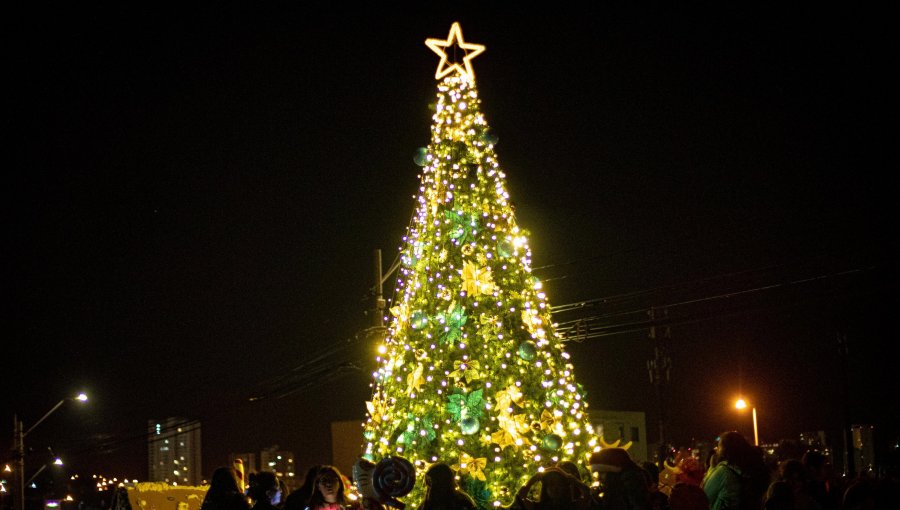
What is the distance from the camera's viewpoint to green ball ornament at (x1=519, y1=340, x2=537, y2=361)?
10695 millimetres

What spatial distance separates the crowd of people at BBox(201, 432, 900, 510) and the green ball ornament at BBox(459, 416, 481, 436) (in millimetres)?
1920

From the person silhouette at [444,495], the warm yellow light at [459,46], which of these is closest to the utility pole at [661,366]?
the warm yellow light at [459,46]

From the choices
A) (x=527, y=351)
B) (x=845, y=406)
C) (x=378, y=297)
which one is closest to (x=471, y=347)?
(x=527, y=351)

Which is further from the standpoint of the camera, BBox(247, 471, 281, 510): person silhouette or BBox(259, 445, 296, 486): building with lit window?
BBox(259, 445, 296, 486): building with lit window

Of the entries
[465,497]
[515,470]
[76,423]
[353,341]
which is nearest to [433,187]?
[515,470]

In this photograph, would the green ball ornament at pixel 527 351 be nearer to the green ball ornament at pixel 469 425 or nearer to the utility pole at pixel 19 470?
the green ball ornament at pixel 469 425

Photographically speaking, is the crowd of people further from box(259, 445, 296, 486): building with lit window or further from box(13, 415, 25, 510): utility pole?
box(259, 445, 296, 486): building with lit window

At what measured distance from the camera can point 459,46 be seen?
12180mm

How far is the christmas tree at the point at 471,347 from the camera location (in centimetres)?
1063

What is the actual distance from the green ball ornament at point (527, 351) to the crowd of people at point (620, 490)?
2700 mm

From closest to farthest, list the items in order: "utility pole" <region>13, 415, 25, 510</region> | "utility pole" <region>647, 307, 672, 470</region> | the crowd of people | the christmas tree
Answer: the crowd of people
the christmas tree
"utility pole" <region>647, 307, 672, 470</region>
"utility pole" <region>13, 415, 25, 510</region>

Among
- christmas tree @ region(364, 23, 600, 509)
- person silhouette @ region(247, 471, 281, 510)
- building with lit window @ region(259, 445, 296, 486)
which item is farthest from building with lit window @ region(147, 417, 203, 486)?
person silhouette @ region(247, 471, 281, 510)

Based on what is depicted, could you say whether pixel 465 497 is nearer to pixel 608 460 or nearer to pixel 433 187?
pixel 608 460

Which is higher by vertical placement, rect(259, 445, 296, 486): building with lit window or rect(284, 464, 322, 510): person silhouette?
rect(284, 464, 322, 510): person silhouette
